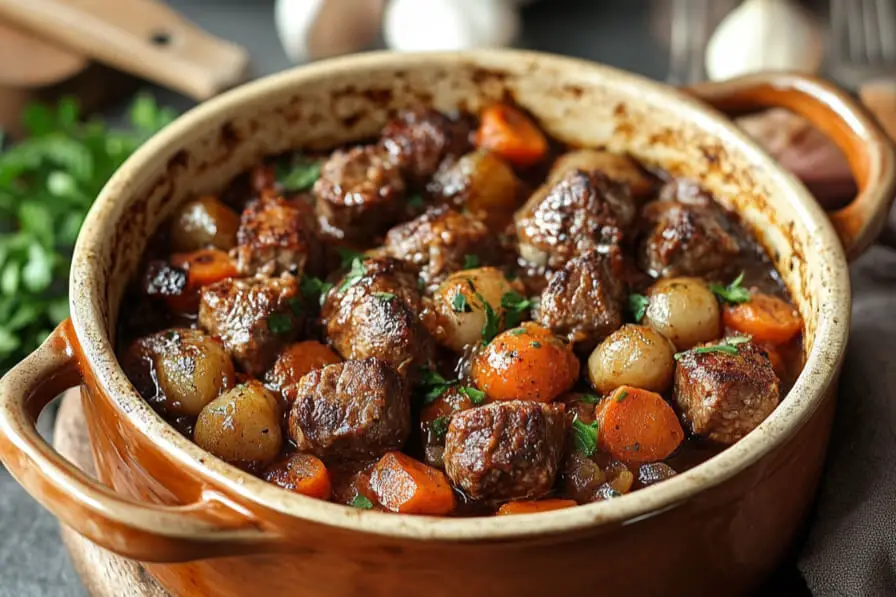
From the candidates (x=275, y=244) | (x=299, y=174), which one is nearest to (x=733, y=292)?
(x=275, y=244)

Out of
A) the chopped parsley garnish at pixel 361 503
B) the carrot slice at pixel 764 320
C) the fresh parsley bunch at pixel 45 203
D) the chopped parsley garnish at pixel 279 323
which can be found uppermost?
the carrot slice at pixel 764 320

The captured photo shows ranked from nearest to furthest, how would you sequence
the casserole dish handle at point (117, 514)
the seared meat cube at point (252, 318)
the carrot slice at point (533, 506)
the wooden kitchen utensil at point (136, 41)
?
the casserole dish handle at point (117, 514) → the carrot slice at point (533, 506) → the seared meat cube at point (252, 318) → the wooden kitchen utensil at point (136, 41)

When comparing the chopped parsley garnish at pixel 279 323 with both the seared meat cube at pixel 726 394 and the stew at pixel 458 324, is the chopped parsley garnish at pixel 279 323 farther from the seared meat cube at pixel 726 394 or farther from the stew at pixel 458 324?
the seared meat cube at pixel 726 394

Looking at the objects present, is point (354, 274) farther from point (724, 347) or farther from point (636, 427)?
point (724, 347)

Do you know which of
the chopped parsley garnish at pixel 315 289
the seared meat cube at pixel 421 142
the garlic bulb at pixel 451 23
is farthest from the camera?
the garlic bulb at pixel 451 23

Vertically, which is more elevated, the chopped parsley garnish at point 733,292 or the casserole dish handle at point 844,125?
the casserole dish handle at point 844,125

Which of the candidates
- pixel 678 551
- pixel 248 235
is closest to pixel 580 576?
pixel 678 551

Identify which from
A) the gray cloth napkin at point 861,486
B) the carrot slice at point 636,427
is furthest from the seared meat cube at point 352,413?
the gray cloth napkin at point 861,486
